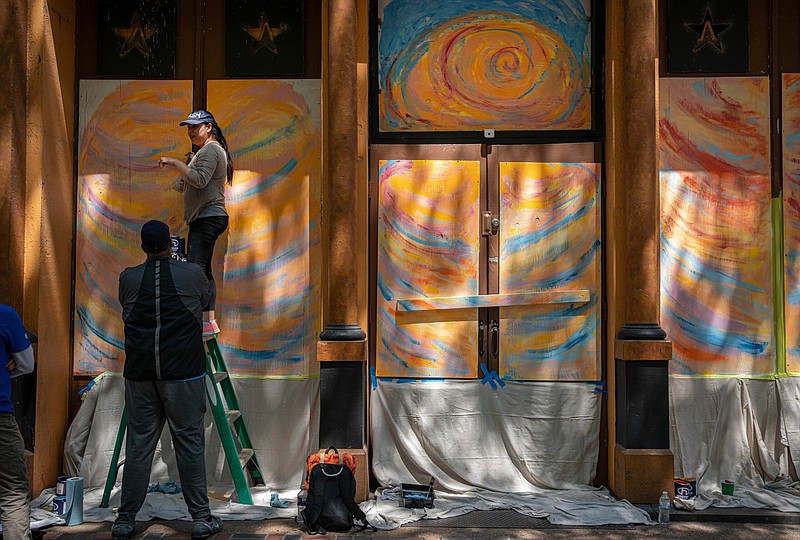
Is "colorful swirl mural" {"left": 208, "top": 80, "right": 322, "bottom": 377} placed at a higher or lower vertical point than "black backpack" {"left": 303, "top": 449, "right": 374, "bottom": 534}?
higher

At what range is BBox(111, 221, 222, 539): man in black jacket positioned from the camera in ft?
16.2

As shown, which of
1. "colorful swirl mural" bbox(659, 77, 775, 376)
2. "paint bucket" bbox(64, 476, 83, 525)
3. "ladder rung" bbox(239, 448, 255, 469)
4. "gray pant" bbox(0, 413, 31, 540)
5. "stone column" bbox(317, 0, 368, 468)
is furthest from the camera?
"colorful swirl mural" bbox(659, 77, 775, 376)

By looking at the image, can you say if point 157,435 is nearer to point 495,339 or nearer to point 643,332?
point 495,339

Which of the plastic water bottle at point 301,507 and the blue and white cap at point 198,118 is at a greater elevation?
the blue and white cap at point 198,118

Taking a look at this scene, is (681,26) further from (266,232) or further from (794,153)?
(266,232)

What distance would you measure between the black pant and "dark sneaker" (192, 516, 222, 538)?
1.53 metres

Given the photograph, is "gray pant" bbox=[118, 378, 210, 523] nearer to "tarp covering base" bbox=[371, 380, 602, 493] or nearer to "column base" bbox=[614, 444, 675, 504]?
"tarp covering base" bbox=[371, 380, 602, 493]

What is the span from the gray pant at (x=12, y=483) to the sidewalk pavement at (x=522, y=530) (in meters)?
0.60

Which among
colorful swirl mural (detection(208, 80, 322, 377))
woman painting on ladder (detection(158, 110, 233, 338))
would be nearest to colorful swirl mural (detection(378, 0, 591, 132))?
colorful swirl mural (detection(208, 80, 322, 377))

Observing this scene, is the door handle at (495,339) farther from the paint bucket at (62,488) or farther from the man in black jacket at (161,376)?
the paint bucket at (62,488)

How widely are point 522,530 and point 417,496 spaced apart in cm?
82

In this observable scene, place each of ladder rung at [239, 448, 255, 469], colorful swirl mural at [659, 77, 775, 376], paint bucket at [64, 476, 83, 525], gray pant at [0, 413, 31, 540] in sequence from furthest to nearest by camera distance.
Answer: colorful swirl mural at [659, 77, 775, 376] → ladder rung at [239, 448, 255, 469] → paint bucket at [64, 476, 83, 525] → gray pant at [0, 413, 31, 540]

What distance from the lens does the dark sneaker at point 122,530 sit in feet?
16.1

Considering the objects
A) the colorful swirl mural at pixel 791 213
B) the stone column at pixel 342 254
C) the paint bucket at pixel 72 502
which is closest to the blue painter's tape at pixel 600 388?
the colorful swirl mural at pixel 791 213
